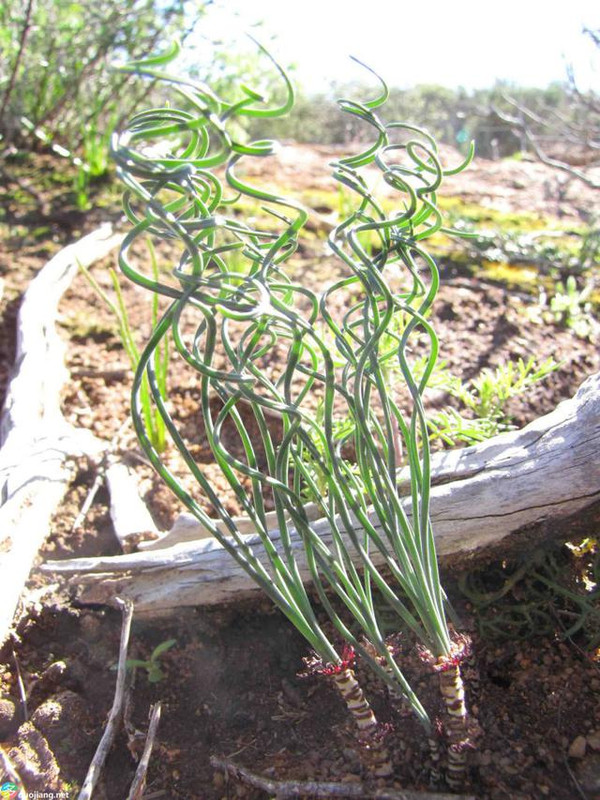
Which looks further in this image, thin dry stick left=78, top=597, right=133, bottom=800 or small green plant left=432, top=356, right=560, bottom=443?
small green plant left=432, top=356, right=560, bottom=443

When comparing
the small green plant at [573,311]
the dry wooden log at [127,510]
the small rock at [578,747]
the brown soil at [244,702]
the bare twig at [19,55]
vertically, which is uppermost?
the bare twig at [19,55]

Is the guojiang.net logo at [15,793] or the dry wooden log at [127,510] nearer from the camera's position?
the guojiang.net logo at [15,793]

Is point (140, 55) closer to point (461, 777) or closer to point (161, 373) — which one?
point (161, 373)

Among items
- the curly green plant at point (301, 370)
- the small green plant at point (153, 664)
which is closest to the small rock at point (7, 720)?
the small green plant at point (153, 664)

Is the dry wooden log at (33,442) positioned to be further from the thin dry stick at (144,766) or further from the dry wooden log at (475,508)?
the thin dry stick at (144,766)

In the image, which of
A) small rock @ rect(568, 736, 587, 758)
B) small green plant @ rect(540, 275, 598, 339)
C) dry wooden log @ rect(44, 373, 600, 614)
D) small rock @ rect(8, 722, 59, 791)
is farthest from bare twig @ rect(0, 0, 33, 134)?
small rock @ rect(568, 736, 587, 758)

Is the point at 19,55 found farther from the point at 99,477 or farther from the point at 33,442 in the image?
the point at 99,477

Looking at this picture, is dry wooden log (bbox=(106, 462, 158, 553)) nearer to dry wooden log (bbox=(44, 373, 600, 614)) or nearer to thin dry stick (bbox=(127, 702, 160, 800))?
dry wooden log (bbox=(44, 373, 600, 614))
